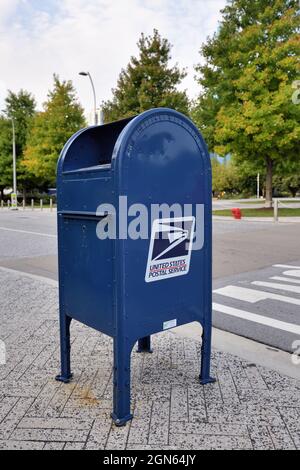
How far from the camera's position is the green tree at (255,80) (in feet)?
71.8

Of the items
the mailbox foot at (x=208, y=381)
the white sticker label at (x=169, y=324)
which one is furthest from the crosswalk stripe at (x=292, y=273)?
the white sticker label at (x=169, y=324)

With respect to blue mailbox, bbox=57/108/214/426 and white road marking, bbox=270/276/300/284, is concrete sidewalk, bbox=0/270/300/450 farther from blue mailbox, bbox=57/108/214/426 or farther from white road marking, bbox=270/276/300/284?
white road marking, bbox=270/276/300/284

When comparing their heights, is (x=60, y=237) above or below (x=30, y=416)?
above

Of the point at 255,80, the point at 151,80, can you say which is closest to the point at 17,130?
the point at 151,80

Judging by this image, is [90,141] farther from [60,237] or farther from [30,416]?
[30,416]

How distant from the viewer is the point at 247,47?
22875mm

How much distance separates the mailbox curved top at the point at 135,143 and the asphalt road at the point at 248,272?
8.21 ft

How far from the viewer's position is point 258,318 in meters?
5.32

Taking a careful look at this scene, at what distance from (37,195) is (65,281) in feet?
154

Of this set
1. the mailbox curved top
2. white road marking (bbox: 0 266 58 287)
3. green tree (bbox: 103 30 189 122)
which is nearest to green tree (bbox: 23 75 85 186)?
green tree (bbox: 103 30 189 122)

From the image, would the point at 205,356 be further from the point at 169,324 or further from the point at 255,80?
the point at 255,80

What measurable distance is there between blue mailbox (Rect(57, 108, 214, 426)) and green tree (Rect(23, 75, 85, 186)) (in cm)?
3319

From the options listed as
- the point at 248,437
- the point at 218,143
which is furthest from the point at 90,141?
the point at 218,143

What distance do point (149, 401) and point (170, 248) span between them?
4.07 ft
